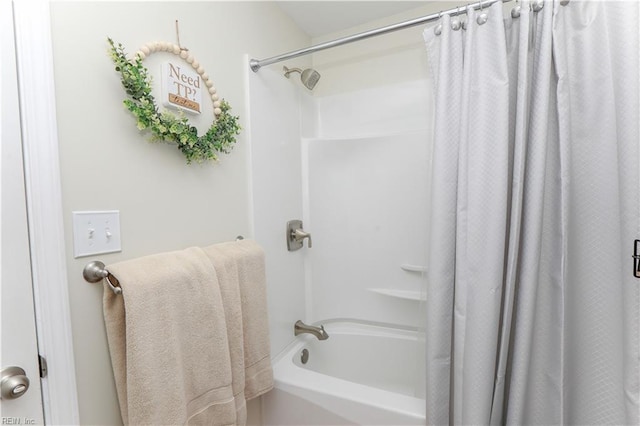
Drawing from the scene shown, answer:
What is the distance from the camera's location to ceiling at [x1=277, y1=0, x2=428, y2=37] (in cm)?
158

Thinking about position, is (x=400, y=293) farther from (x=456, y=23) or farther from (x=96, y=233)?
(x=96, y=233)

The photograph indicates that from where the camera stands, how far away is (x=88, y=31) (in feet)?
2.51

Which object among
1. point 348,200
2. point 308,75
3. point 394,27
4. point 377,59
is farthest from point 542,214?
point 377,59

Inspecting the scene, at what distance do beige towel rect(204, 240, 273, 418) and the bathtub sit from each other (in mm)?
178

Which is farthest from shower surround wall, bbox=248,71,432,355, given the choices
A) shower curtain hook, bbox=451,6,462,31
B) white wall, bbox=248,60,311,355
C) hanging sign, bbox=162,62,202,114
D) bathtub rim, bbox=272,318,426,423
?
shower curtain hook, bbox=451,6,462,31

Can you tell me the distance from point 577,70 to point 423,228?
3.16 ft

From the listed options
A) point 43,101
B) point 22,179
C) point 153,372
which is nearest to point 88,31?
point 43,101

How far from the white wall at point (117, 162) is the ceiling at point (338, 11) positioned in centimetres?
55

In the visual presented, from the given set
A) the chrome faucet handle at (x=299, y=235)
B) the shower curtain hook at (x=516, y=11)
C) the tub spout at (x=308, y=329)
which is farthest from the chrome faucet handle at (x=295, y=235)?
the shower curtain hook at (x=516, y=11)

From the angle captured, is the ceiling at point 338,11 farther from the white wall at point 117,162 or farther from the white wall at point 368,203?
the white wall at point 117,162

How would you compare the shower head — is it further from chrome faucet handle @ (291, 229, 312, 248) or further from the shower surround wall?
chrome faucet handle @ (291, 229, 312, 248)

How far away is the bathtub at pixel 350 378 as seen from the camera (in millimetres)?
1103

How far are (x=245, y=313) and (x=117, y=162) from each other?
0.67 m

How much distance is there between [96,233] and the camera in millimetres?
780
